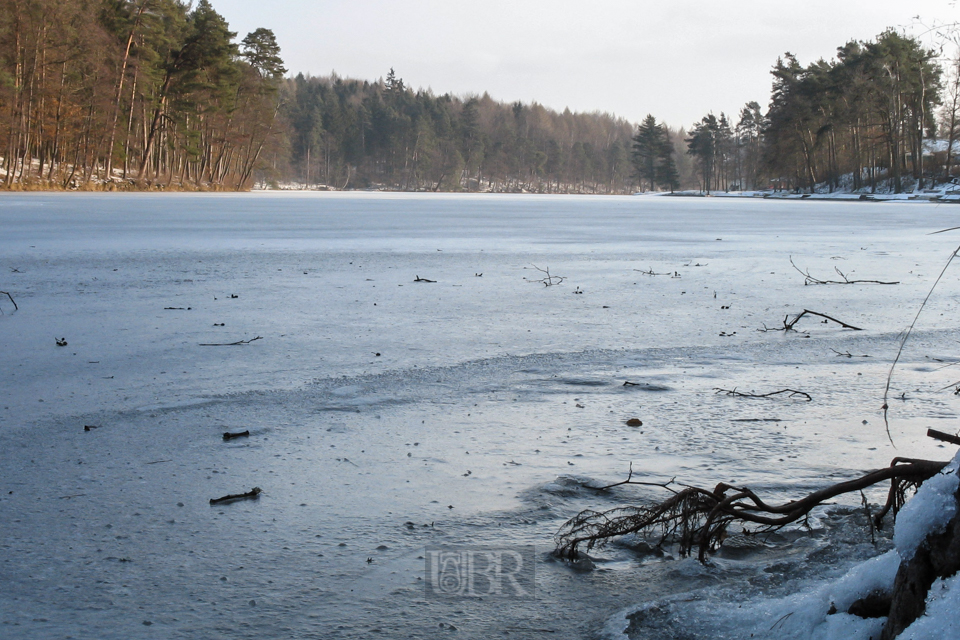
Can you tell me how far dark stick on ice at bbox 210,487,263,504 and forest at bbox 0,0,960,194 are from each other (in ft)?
49.0

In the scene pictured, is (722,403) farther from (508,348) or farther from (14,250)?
(14,250)

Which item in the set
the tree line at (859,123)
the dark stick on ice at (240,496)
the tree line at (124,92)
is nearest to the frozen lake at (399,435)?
the dark stick on ice at (240,496)

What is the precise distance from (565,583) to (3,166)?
5595 centimetres

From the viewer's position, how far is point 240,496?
280 centimetres

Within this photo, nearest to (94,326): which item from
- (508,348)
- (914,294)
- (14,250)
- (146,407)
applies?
(146,407)

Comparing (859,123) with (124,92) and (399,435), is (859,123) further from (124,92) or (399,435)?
(399,435)

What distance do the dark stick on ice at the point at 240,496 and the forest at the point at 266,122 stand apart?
14927mm

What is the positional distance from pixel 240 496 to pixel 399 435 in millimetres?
906

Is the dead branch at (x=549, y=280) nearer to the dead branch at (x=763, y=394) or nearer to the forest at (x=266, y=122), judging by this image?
the dead branch at (x=763, y=394)

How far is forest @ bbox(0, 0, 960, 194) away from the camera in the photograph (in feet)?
162

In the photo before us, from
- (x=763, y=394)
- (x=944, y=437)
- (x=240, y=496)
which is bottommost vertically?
(x=240, y=496)

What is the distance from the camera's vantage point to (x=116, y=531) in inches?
98.2

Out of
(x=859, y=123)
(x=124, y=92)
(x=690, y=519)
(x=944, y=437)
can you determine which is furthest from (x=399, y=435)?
(x=859, y=123)

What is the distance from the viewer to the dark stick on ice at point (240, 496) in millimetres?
2764
